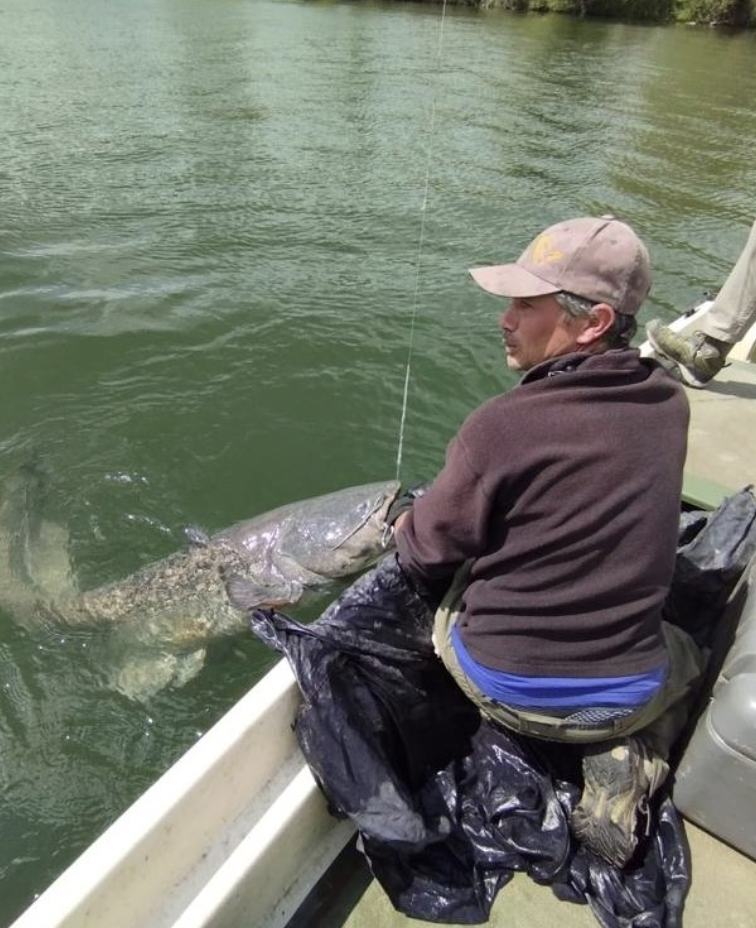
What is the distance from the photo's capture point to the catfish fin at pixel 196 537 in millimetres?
4566

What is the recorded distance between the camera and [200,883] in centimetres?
218

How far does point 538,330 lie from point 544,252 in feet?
0.69

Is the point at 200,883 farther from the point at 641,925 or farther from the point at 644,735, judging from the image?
the point at 644,735

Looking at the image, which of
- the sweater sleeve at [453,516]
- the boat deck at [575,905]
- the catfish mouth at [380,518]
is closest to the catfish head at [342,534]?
the catfish mouth at [380,518]

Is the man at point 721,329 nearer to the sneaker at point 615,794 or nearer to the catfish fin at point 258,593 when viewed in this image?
the catfish fin at point 258,593

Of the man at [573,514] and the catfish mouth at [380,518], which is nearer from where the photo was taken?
the man at [573,514]

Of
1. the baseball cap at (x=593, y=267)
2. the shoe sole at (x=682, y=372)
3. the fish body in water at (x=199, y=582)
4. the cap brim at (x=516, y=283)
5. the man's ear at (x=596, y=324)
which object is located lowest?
the fish body in water at (x=199, y=582)

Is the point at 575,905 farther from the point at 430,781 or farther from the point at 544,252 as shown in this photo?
the point at 544,252

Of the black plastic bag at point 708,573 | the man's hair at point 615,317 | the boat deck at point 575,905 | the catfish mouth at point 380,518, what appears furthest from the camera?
the catfish mouth at point 380,518

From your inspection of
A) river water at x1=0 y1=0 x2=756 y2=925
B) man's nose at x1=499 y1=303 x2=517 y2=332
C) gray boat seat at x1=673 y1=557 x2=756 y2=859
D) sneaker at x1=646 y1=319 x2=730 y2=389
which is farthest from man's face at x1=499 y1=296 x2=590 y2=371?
sneaker at x1=646 y1=319 x2=730 y2=389

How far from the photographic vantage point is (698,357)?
5109mm

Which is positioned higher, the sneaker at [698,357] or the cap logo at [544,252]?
the cap logo at [544,252]

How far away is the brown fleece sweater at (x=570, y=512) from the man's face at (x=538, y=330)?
0.12 meters

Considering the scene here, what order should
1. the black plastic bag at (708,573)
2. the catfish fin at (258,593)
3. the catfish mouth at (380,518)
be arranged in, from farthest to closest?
the catfish fin at (258,593), the catfish mouth at (380,518), the black plastic bag at (708,573)
